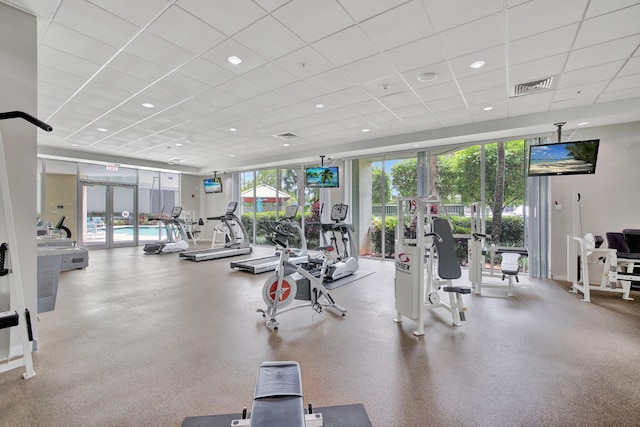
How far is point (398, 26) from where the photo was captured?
122 inches

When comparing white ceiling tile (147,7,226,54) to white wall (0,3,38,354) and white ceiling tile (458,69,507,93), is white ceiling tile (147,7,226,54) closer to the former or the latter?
white wall (0,3,38,354)

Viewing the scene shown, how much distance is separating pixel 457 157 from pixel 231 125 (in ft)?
18.1

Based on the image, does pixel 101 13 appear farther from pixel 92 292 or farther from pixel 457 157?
pixel 457 157

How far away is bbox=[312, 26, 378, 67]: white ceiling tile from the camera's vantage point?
10.7 feet

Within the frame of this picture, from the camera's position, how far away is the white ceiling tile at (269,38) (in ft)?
10.2

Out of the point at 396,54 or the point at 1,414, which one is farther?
the point at 396,54

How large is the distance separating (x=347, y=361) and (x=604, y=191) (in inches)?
252

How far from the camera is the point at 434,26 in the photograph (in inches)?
121

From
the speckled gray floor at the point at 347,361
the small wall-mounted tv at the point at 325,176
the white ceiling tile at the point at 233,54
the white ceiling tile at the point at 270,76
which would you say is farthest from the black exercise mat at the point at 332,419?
the small wall-mounted tv at the point at 325,176

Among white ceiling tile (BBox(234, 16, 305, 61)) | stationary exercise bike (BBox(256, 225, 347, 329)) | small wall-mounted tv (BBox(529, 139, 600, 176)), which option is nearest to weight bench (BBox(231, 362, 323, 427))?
stationary exercise bike (BBox(256, 225, 347, 329))

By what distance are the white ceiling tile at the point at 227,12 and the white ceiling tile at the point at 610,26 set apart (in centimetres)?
326

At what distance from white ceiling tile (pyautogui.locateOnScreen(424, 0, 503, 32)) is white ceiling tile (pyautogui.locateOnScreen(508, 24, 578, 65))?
76cm

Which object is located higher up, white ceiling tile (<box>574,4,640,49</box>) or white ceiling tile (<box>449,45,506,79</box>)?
white ceiling tile (<box>449,45,506,79</box>)

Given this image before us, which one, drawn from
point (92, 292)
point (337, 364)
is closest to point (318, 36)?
point (337, 364)
